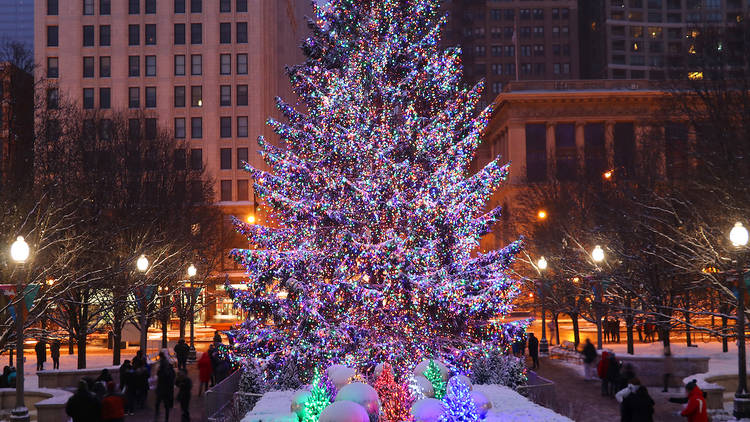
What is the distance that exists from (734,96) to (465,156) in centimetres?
1234

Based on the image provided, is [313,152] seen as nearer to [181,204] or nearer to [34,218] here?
[34,218]

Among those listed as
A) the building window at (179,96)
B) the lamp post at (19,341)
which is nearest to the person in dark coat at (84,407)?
the lamp post at (19,341)

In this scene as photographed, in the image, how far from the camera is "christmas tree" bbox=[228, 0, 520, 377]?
68.1 ft

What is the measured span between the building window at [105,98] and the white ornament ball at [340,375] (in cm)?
7790

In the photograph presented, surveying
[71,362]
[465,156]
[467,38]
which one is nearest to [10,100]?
[71,362]

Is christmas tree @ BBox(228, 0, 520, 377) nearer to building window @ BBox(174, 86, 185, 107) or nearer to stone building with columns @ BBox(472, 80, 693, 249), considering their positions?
stone building with columns @ BBox(472, 80, 693, 249)

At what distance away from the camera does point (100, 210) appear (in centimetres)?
3566

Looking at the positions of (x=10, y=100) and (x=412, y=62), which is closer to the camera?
(x=412, y=62)

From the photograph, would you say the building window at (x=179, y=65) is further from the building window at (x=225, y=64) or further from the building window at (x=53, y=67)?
the building window at (x=53, y=67)

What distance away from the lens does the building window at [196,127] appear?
87.8m

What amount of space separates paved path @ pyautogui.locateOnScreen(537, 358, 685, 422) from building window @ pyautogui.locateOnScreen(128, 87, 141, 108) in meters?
66.0

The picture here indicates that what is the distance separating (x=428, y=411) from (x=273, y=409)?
6.32m

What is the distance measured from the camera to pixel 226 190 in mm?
87250

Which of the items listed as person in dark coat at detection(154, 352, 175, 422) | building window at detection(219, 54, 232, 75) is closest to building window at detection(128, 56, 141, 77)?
building window at detection(219, 54, 232, 75)
